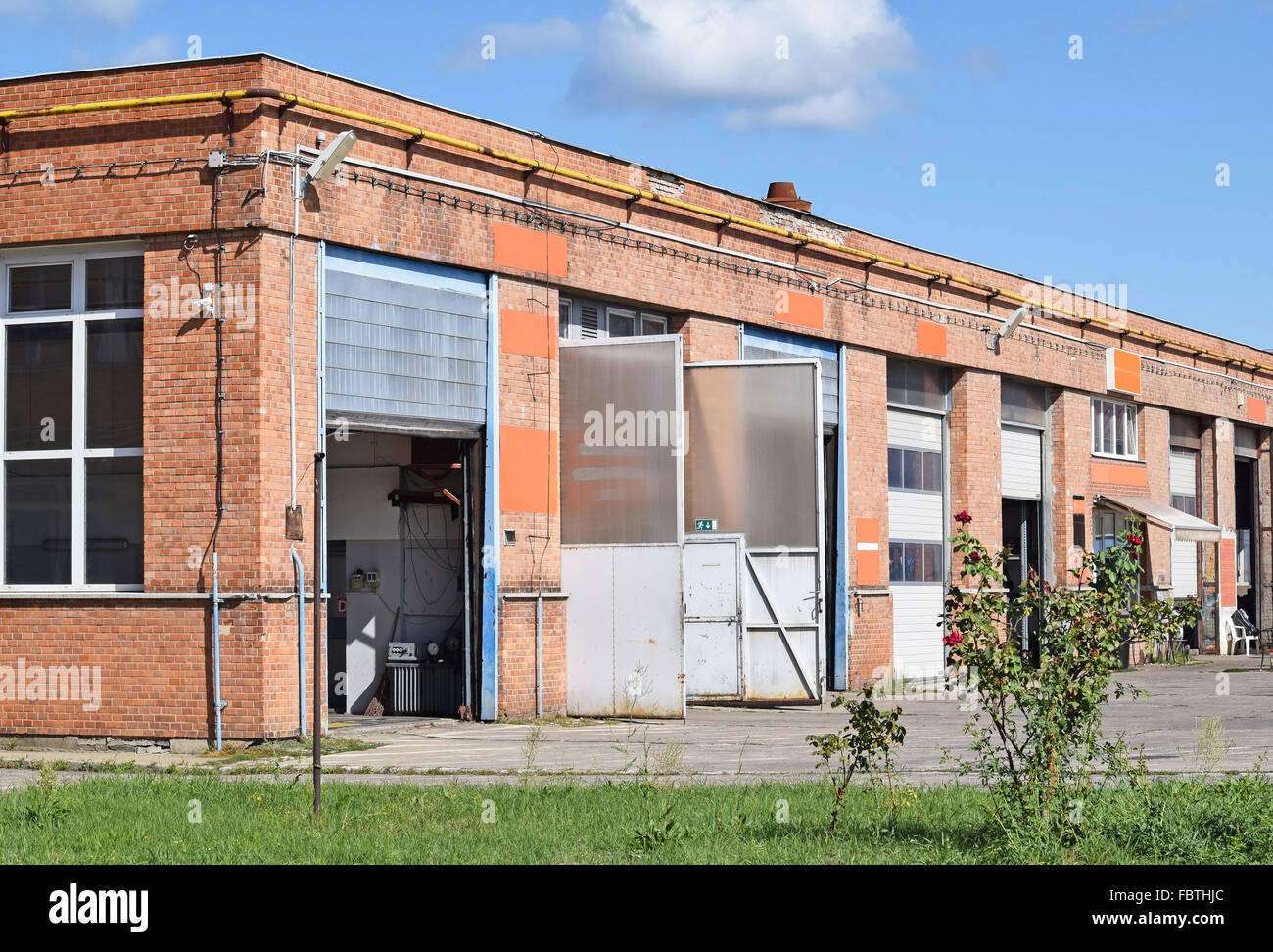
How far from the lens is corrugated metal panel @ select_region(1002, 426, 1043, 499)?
1265 inches

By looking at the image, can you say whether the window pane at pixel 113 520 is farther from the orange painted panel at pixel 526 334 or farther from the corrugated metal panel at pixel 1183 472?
the corrugated metal panel at pixel 1183 472

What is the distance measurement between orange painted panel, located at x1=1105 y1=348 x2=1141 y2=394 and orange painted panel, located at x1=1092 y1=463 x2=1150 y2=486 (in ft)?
5.74

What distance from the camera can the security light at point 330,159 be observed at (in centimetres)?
1716

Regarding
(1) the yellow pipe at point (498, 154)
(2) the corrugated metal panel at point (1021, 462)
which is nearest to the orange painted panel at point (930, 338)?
(1) the yellow pipe at point (498, 154)

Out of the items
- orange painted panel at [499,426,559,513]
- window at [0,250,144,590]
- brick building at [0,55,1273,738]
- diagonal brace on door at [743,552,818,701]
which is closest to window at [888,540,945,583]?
brick building at [0,55,1273,738]

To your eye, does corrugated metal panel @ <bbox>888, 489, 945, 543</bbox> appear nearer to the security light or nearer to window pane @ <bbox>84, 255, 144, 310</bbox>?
the security light

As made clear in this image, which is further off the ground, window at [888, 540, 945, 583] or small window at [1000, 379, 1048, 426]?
small window at [1000, 379, 1048, 426]

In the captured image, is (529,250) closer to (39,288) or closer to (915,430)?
(39,288)

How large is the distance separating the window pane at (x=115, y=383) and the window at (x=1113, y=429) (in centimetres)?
2342

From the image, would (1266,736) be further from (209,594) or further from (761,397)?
(209,594)

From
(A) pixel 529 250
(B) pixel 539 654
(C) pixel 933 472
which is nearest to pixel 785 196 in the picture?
(C) pixel 933 472

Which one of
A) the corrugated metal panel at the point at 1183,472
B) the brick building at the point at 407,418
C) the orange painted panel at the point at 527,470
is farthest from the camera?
the corrugated metal panel at the point at 1183,472
